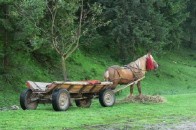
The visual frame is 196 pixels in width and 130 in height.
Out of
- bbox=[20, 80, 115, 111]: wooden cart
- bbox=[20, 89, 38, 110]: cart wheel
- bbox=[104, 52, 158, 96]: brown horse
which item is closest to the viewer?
bbox=[20, 80, 115, 111]: wooden cart

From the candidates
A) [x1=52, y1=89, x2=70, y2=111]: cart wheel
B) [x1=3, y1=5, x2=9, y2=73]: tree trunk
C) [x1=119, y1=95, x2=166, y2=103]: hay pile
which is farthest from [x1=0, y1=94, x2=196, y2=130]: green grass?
[x1=3, y1=5, x2=9, y2=73]: tree trunk

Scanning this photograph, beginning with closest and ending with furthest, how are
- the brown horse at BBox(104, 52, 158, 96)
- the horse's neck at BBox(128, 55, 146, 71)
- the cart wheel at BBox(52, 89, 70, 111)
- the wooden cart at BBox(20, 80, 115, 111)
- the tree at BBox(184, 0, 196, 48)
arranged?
the cart wheel at BBox(52, 89, 70, 111) → the wooden cart at BBox(20, 80, 115, 111) → the brown horse at BBox(104, 52, 158, 96) → the horse's neck at BBox(128, 55, 146, 71) → the tree at BBox(184, 0, 196, 48)

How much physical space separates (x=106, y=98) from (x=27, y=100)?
3.39 metres

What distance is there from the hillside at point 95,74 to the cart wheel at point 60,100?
7.33 metres

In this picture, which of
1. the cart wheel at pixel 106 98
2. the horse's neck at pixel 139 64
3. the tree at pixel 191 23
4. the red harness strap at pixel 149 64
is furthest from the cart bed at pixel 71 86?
the tree at pixel 191 23

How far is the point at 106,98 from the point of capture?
664 inches

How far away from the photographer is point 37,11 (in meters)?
21.0

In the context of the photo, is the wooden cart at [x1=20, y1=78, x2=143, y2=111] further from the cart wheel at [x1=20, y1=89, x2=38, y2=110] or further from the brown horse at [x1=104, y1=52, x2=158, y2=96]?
the brown horse at [x1=104, y1=52, x2=158, y2=96]

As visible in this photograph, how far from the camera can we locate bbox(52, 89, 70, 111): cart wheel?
47.3 feet

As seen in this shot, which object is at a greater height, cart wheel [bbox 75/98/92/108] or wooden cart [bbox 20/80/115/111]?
wooden cart [bbox 20/80/115/111]

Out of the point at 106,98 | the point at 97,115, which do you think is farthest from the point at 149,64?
the point at 97,115

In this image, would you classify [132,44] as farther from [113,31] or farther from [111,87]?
[111,87]

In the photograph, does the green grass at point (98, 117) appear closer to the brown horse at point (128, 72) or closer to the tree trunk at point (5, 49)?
the brown horse at point (128, 72)

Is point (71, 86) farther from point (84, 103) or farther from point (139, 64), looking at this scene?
point (139, 64)
